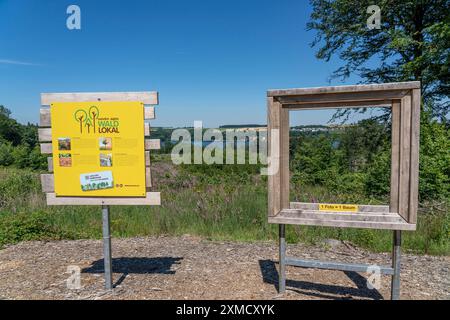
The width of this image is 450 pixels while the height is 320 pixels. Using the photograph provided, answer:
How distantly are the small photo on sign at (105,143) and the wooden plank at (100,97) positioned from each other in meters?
0.45

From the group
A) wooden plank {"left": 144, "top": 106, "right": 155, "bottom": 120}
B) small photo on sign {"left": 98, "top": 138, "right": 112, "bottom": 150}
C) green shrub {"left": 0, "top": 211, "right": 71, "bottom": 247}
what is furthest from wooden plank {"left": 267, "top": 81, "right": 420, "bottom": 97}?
green shrub {"left": 0, "top": 211, "right": 71, "bottom": 247}

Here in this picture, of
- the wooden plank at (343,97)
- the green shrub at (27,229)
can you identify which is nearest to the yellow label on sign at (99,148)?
the wooden plank at (343,97)

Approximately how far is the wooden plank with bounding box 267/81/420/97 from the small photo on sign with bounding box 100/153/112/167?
1.89 metres

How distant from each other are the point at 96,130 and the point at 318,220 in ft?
8.57

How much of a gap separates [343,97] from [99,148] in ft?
8.80

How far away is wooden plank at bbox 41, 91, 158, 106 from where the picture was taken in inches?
130

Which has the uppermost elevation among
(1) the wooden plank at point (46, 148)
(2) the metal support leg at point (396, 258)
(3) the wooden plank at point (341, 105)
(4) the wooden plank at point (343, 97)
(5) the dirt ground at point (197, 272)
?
(4) the wooden plank at point (343, 97)

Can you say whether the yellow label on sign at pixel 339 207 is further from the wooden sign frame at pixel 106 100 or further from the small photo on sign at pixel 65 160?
the small photo on sign at pixel 65 160

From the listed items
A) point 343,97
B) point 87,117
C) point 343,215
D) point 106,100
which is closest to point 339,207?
point 343,215

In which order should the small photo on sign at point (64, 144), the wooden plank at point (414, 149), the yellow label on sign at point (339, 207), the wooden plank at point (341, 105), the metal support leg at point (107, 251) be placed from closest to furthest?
the wooden plank at point (414, 149) → the wooden plank at point (341, 105) → the yellow label on sign at point (339, 207) → the small photo on sign at point (64, 144) → the metal support leg at point (107, 251)

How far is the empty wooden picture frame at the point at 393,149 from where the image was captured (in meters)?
2.80

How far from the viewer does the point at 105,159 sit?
3357 mm

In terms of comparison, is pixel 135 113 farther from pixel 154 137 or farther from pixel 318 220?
pixel 318 220

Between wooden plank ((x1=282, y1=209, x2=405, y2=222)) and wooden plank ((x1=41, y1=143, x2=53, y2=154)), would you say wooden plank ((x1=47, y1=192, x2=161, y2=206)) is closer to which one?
wooden plank ((x1=41, y1=143, x2=53, y2=154))
